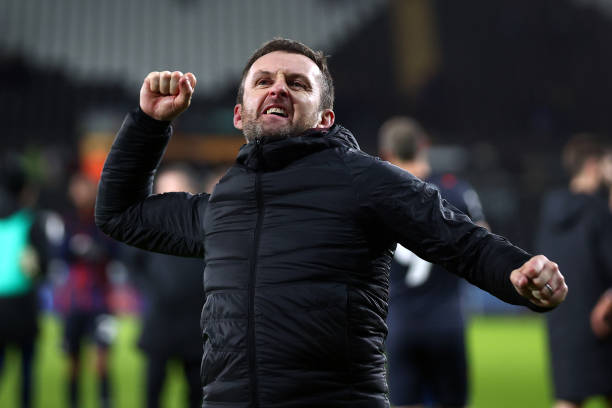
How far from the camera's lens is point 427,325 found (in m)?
4.29

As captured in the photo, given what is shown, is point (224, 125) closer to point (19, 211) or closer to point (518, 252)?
point (19, 211)

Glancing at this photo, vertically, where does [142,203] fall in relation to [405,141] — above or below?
below

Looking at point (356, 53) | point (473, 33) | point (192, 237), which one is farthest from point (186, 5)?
point (192, 237)

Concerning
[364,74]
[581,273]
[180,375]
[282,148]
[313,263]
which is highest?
[364,74]

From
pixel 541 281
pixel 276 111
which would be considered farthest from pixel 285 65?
pixel 541 281

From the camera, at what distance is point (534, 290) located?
164cm

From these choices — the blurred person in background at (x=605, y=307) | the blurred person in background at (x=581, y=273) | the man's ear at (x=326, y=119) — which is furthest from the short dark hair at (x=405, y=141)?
the man's ear at (x=326, y=119)

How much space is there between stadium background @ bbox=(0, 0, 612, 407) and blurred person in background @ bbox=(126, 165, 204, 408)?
13.0m

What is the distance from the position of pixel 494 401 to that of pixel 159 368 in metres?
3.21

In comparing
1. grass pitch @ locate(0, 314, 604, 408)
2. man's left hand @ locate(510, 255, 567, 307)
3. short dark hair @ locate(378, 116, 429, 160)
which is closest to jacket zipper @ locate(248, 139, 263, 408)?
man's left hand @ locate(510, 255, 567, 307)

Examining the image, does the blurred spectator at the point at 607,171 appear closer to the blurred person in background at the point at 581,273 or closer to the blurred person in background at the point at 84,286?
the blurred person in background at the point at 581,273

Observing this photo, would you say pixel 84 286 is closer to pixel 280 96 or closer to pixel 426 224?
pixel 280 96

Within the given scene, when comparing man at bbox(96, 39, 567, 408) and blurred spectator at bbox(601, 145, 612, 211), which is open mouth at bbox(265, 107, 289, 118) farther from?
blurred spectator at bbox(601, 145, 612, 211)

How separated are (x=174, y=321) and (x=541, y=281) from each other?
333 cm
